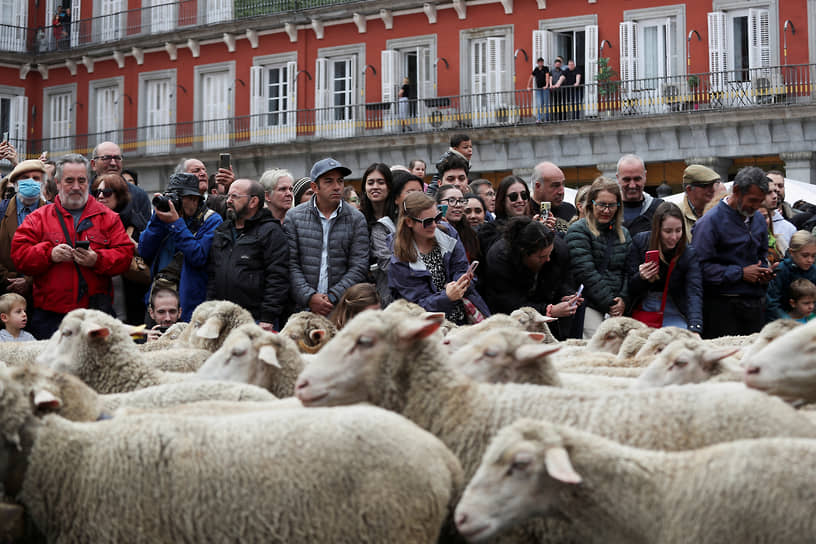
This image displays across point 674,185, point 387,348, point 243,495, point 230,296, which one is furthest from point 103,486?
point 674,185

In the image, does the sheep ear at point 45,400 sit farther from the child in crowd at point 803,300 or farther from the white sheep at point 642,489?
the child in crowd at point 803,300

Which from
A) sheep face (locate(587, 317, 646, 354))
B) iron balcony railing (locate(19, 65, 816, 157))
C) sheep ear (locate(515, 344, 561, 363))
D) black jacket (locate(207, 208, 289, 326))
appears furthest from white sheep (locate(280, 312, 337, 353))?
iron balcony railing (locate(19, 65, 816, 157))

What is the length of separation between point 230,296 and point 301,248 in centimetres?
60

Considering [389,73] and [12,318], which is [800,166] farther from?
[12,318]

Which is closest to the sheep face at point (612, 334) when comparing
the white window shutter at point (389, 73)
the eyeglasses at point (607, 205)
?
the eyeglasses at point (607, 205)

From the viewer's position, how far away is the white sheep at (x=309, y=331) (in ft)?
21.9

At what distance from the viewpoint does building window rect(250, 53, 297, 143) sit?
1222 inches

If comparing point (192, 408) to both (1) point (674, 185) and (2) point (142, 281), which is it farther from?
(1) point (674, 185)

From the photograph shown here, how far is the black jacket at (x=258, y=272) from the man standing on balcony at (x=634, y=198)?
2.69 meters

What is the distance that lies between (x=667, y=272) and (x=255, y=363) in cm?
366

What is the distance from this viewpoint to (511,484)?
350 cm

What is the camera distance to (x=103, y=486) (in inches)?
144

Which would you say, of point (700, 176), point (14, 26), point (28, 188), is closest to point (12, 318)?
point (28, 188)

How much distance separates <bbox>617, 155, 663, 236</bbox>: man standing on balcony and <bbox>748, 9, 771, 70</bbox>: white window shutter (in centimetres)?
1720
